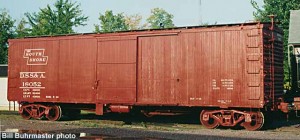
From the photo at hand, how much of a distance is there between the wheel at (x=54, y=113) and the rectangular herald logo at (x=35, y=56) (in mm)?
2297

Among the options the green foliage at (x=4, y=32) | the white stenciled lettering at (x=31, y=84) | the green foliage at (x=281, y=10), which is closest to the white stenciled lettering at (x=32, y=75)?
the white stenciled lettering at (x=31, y=84)

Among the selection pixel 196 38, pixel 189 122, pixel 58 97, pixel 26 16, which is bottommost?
pixel 189 122

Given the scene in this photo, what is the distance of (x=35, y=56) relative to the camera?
1794 cm

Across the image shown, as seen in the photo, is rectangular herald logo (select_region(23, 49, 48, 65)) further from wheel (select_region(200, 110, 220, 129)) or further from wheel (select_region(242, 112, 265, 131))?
wheel (select_region(242, 112, 265, 131))

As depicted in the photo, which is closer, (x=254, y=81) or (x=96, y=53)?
(x=254, y=81)

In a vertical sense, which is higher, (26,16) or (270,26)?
(26,16)

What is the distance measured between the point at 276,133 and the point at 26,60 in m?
12.5

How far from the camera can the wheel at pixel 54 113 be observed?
1766cm

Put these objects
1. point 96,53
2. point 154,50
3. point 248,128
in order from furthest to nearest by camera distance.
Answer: point 96,53
point 154,50
point 248,128

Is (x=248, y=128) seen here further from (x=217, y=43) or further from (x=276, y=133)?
(x=217, y=43)

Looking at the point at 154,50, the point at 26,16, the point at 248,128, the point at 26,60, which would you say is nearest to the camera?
the point at 248,128

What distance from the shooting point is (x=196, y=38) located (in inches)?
587

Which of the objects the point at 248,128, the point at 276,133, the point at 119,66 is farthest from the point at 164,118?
the point at 276,133

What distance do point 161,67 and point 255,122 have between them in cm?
451
